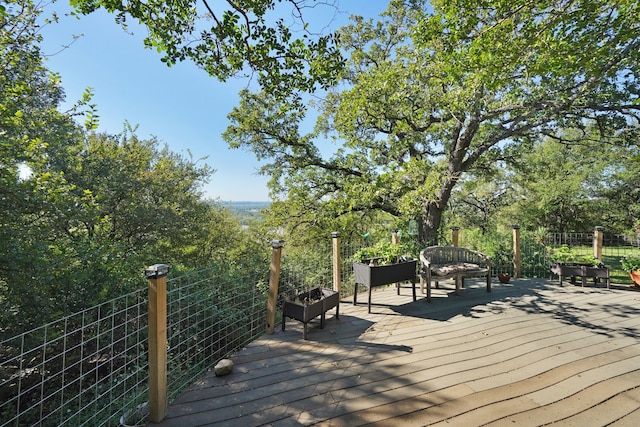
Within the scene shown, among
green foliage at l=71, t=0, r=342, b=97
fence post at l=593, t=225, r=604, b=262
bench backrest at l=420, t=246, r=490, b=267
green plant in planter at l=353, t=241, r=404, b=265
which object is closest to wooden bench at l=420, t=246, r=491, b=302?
bench backrest at l=420, t=246, r=490, b=267

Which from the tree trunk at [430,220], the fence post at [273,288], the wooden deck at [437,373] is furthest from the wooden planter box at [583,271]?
the fence post at [273,288]

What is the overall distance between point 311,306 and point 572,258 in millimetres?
5003

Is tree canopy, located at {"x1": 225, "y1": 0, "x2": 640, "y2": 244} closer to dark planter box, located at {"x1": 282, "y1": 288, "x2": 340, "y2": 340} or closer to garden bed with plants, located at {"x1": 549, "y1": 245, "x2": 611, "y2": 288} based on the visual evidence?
garden bed with plants, located at {"x1": 549, "y1": 245, "x2": 611, "y2": 288}

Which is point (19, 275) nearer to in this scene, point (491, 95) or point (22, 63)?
point (22, 63)

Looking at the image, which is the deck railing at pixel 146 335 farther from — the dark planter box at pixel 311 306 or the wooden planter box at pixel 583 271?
the wooden planter box at pixel 583 271

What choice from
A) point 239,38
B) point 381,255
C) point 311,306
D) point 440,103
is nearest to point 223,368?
point 311,306

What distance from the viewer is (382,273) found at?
3.92m

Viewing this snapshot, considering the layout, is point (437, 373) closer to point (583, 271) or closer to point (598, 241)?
point (583, 271)

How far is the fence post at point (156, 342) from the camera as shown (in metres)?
1.93

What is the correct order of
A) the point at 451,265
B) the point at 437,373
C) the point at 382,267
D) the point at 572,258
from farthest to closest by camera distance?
the point at 572,258, the point at 451,265, the point at 382,267, the point at 437,373

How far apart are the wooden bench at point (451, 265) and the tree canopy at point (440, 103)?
67.3 inches

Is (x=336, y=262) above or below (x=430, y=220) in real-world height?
below

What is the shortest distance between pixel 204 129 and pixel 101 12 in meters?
10.3

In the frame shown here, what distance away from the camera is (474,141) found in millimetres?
7828
